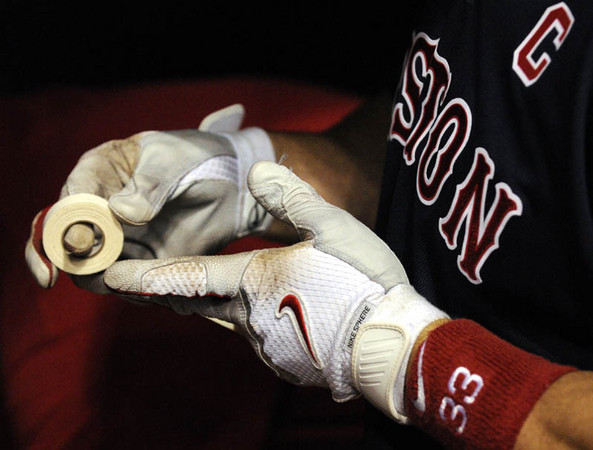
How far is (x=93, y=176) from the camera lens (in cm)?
87

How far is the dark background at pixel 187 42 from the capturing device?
5.11 ft

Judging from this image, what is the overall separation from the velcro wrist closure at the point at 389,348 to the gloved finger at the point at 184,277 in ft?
0.61

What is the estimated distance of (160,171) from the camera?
0.87 meters

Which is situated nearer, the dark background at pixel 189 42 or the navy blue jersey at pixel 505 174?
the navy blue jersey at pixel 505 174

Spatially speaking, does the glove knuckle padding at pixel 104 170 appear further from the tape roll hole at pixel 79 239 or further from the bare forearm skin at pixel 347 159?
the bare forearm skin at pixel 347 159

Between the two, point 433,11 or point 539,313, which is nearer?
point 539,313

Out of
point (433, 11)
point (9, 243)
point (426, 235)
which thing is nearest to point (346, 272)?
point (426, 235)

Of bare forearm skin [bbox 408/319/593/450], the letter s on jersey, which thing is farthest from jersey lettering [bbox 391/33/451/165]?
bare forearm skin [bbox 408/319/593/450]

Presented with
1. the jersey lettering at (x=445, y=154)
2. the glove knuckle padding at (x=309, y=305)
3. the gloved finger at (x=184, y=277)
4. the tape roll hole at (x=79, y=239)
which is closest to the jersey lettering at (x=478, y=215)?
the jersey lettering at (x=445, y=154)

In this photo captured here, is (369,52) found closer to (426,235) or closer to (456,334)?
(426,235)

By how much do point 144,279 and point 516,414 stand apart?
18.4 inches

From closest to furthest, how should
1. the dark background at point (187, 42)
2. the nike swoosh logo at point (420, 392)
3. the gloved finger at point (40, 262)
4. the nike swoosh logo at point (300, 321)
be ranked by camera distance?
the nike swoosh logo at point (420, 392)
the nike swoosh logo at point (300, 321)
the gloved finger at point (40, 262)
the dark background at point (187, 42)

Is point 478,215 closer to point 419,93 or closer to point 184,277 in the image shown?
point 419,93

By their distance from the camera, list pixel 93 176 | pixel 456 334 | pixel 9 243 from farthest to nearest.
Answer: pixel 9 243
pixel 93 176
pixel 456 334
